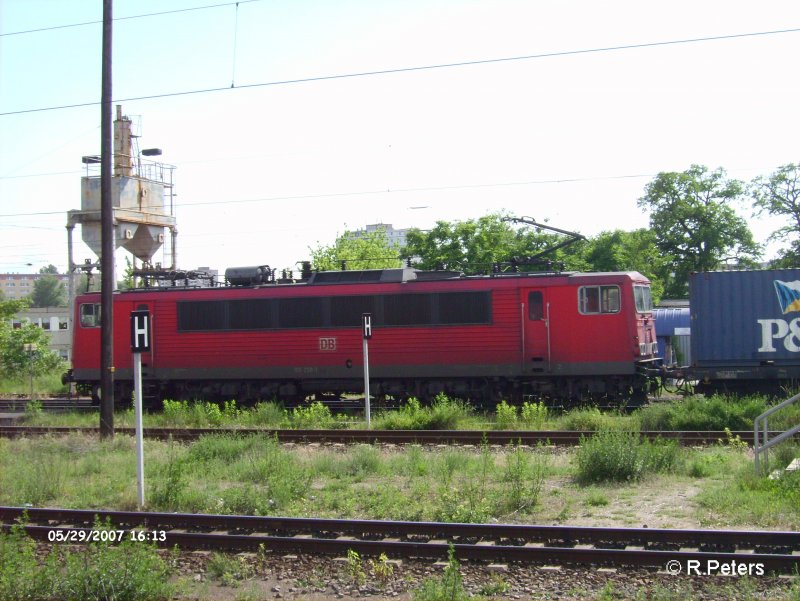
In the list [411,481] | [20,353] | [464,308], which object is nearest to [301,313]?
[464,308]

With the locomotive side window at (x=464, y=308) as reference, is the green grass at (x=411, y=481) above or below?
below

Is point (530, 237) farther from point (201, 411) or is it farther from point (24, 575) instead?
point (24, 575)

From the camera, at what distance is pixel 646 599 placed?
23.4 feet

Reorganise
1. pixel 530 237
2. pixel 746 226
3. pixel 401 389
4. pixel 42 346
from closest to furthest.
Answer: pixel 401 389
pixel 42 346
pixel 530 237
pixel 746 226

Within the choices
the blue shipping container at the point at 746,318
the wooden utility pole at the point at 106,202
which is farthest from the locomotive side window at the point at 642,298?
the wooden utility pole at the point at 106,202

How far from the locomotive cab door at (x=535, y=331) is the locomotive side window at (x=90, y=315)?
13121mm

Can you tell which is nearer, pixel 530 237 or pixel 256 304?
pixel 256 304

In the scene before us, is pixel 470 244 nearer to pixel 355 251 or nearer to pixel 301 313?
pixel 355 251

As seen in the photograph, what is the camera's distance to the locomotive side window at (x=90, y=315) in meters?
24.4

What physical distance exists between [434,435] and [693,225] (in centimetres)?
5287

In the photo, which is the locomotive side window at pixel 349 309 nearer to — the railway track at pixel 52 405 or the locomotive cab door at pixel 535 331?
the locomotive cab door at pixel 535 331

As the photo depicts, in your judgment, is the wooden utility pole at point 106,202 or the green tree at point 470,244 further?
the green tree at point 470,244

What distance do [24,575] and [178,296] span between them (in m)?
15.9

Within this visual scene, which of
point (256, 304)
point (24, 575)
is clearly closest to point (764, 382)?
point (256, 304)
